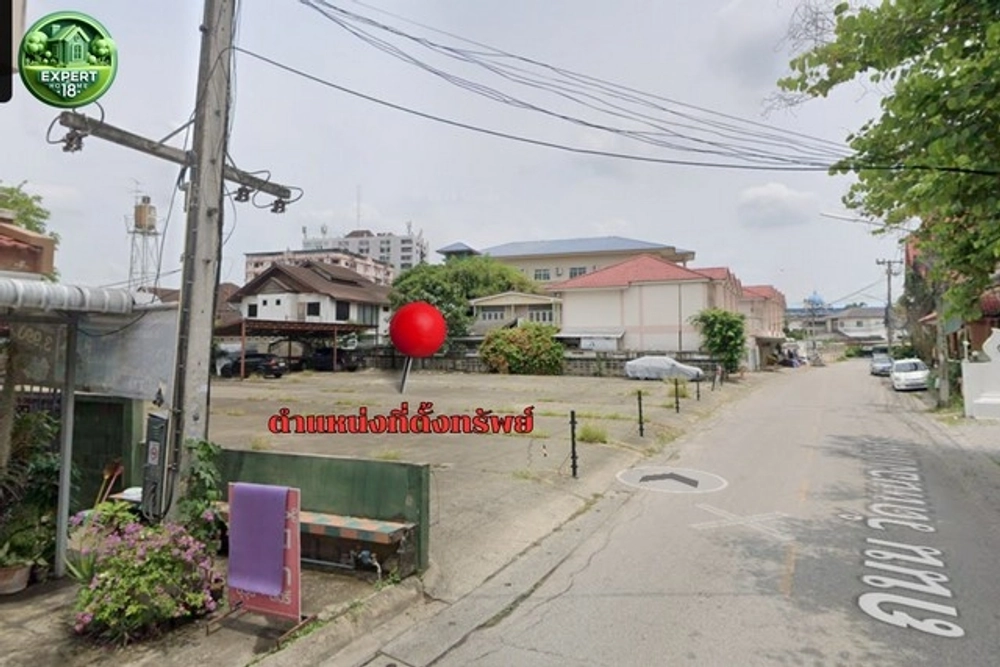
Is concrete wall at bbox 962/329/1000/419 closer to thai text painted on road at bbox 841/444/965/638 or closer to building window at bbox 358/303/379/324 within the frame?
thai text painted on road at bbox 841/444/965/638

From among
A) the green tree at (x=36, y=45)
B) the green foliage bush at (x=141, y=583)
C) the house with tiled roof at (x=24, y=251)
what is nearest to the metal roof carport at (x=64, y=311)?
the house with tiled roof at (x=24, y=251)

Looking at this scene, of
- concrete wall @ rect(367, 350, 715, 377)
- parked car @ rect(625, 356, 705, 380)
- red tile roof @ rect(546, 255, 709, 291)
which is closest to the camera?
parked car @ rect(625, 356, 705, 380)

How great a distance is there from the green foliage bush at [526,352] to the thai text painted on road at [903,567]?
2511 cm

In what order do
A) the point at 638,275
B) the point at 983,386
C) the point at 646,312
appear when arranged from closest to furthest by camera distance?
1. the point at 983,386
2. the point at 646,312
3. the point at 638,275

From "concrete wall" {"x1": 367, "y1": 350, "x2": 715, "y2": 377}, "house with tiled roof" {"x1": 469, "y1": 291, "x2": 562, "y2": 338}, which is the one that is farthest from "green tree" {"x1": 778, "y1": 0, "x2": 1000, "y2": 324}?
"house with tiled roof" {"x1": 469, "y1": 291, "x2": 562, "y2": 338}

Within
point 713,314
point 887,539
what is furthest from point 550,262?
point 887,539

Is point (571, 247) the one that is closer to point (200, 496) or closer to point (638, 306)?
point (638, 306)

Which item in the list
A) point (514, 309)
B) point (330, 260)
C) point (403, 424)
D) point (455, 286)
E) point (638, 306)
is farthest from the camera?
point (330, 260)

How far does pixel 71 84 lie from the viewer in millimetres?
4742

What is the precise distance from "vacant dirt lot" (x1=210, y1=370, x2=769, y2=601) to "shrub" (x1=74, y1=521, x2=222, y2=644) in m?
1.87

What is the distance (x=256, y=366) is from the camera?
31922 mm

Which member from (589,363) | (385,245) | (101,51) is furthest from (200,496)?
(385,245)

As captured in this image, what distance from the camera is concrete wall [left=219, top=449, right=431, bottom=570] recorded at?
16.3ft

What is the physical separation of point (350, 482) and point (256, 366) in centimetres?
2935
